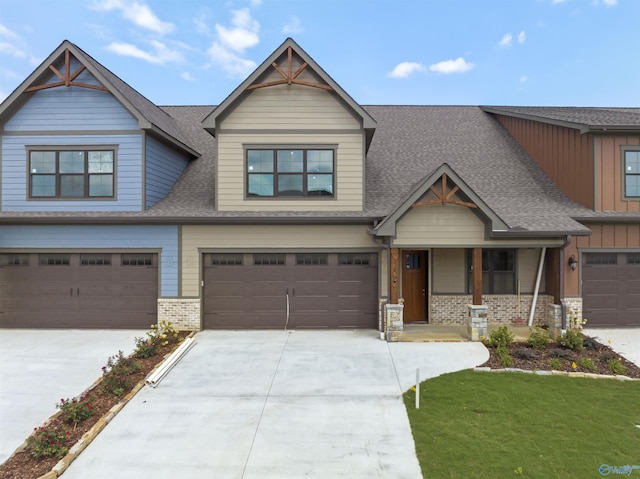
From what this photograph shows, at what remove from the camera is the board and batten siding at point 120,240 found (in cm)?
1260

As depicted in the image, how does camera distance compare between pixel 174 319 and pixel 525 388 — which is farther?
pixel 174 319

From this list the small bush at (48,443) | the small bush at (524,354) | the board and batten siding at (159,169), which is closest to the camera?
the small bush at (48,443)

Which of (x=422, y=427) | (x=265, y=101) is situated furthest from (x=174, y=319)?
(x=422, y=427)

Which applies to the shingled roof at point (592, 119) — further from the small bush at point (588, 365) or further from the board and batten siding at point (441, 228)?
the small bush at point (588, 365)

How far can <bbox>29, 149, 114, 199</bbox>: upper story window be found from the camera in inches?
500

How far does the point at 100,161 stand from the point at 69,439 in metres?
9.41

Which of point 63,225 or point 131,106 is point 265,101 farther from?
point 63,225

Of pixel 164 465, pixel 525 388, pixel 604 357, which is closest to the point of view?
pixel 164 465

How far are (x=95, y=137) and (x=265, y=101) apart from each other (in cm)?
585

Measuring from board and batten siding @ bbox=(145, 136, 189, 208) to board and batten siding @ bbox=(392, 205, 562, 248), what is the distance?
8386 mm

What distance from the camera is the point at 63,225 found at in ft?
41.4

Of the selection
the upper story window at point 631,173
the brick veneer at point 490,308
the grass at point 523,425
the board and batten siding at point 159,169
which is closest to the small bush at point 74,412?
the grass at point 523,425

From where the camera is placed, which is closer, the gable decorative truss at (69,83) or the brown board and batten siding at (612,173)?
the gable decorative truss at (69,83)

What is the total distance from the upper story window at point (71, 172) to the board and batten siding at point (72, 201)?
234 mm
